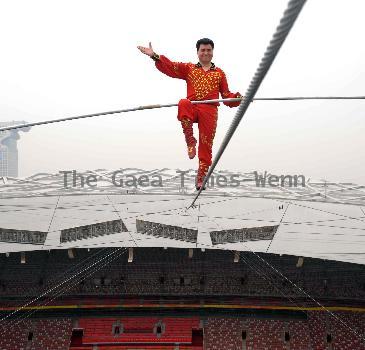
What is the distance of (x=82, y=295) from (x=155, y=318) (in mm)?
5169

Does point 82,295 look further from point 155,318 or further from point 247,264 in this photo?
point 247,264

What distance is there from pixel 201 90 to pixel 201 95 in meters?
0.08

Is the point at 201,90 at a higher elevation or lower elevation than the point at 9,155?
higher

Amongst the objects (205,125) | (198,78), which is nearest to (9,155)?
(198,78)

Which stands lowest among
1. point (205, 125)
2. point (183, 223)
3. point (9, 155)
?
point (183, 223)

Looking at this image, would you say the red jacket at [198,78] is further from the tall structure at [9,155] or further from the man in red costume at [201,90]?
the tall structure at [9,155]

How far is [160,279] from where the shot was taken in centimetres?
2453

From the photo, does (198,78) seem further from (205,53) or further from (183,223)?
(183,223)

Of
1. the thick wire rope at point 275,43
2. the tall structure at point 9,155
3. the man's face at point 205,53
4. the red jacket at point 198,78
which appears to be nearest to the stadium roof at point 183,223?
the red jacket at point 198,78

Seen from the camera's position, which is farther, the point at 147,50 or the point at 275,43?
the point at 147,50

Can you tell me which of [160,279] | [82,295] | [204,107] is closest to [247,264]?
[160,279]

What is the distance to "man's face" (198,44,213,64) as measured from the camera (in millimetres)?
5910

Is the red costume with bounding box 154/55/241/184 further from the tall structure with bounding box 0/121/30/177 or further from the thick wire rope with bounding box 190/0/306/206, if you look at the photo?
the tall structure with bounding box 0/121/30/177

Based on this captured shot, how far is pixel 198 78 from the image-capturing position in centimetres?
602
